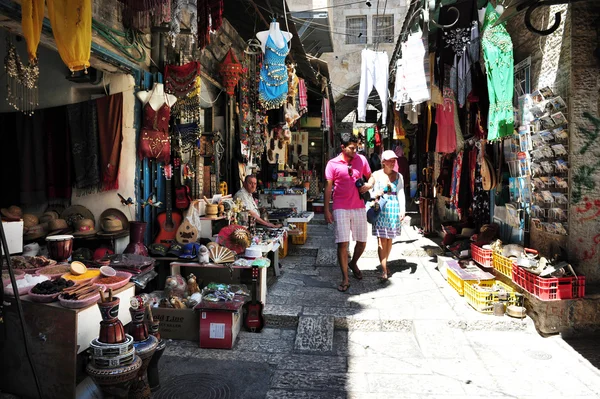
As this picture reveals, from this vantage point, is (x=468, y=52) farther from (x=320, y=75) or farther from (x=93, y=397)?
(x=320, y=75)

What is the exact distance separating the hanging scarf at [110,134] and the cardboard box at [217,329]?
7.59 ft

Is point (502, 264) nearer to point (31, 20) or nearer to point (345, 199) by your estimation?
point (345, 199)

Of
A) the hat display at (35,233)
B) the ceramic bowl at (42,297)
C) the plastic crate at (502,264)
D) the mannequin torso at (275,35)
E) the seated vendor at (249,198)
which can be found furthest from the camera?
the seated vendor at (249,198)

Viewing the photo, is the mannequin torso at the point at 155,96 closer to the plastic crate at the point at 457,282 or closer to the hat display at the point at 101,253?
the hat display at the point at 101,253

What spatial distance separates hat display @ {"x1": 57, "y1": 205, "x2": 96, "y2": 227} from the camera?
17.5ft

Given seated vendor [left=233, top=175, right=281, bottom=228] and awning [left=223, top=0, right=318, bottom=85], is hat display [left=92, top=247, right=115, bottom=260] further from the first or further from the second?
awning [left=223, top=0, right=318, bottom=85]

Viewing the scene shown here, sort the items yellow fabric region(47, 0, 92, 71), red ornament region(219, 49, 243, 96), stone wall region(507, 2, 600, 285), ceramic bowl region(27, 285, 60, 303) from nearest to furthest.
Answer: ceramic bowl region(27, 285, 60, 303)
yellow fabric region(47, 0, 92, 71)
stone wall region(507, 2, 600, 285)
red ornament region(219, 49, 243, 96)

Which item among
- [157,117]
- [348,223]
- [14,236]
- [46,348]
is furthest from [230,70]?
[46,348]

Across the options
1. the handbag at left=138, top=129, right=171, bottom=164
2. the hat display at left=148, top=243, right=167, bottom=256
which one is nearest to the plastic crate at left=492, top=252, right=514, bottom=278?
the hat display at left=148, top=243, right=167, bottom=256

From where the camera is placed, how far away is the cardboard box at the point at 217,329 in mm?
4297

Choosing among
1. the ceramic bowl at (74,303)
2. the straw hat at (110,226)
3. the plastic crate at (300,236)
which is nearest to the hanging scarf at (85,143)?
the straw hat at (110,226)

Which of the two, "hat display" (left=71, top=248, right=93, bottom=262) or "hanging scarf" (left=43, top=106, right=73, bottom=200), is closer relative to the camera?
"hat display" (left=71, top=248, right=93, bottom=262)

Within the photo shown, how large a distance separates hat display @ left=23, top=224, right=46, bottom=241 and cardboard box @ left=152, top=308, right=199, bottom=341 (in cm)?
169

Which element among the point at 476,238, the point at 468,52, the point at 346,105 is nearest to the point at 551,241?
the point at 476,238
